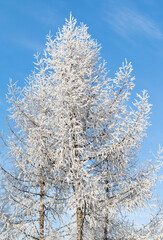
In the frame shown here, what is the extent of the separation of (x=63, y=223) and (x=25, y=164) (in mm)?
2087

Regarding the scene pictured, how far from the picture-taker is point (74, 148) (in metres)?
7.66

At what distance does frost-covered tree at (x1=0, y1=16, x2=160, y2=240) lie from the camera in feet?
25.5

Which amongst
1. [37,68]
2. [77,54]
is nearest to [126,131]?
[77,54]

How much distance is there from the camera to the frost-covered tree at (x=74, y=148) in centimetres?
776

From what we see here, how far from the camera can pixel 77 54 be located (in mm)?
8945

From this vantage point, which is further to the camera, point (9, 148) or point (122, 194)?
point (9, 148)

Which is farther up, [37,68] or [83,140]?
[37,68]

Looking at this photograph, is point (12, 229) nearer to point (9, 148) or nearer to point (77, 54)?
point (9, 148)

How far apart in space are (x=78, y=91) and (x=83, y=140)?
1.37m

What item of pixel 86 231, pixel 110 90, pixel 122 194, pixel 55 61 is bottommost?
pixel 86 231

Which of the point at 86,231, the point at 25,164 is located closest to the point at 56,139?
the point at 25,164

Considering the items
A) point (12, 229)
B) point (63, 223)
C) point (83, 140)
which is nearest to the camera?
point (83, 140)

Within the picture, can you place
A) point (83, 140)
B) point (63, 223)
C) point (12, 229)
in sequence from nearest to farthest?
point (83, 140), point (63, 223), point (12, 229)

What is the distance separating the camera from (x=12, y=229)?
29.6ft
